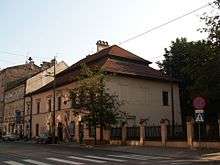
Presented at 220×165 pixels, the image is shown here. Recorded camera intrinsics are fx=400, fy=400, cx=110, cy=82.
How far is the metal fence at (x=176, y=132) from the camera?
2852cm

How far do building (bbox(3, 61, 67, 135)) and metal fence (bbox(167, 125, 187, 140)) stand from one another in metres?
29.4

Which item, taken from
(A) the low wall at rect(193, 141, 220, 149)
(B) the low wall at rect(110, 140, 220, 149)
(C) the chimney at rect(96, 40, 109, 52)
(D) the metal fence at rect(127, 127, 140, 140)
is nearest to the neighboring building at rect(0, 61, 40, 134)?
(C) the chimney at rect(96, 40, 109, 52)

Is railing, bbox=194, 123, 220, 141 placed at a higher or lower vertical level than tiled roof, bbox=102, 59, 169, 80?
lower

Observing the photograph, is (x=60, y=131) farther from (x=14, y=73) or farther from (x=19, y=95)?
(x=14, y=73)

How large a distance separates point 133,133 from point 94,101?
175 inches

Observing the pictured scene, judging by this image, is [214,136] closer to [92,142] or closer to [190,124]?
[190,124]

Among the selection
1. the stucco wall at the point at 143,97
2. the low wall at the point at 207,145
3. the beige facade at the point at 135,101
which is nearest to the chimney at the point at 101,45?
the beige facade at the point at 135,101

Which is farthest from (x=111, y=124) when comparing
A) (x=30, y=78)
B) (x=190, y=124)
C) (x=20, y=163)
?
(x=30, y=78)

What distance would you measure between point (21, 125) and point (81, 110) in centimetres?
2936

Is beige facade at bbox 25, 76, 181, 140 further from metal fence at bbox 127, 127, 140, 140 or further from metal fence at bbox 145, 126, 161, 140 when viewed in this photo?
metal fence at bbox 145, 126, 161, 140

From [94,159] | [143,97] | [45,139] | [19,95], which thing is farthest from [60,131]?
[94,159]

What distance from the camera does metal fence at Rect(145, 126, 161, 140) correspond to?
31.3m

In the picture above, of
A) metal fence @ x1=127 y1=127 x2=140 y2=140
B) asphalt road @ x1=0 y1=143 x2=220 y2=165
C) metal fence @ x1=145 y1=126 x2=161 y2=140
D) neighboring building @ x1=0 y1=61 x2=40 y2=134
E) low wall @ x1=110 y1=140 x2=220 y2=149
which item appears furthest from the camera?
neighboring building @ x1=0 y1=61 x2=40 y2=134

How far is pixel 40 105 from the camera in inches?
2201
